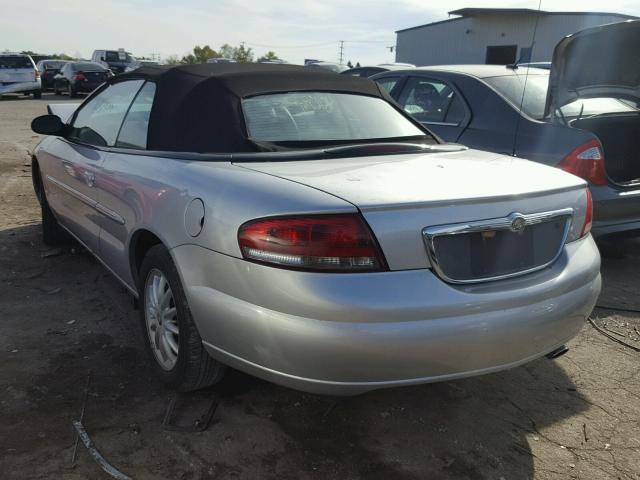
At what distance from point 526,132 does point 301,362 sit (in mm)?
3256

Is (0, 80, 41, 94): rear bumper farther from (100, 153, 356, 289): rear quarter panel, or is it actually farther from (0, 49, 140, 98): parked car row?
(100, 153, 356, 289): rear quarter panel

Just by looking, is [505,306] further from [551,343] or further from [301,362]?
[301,362]

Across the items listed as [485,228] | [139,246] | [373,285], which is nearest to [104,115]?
[139,246]

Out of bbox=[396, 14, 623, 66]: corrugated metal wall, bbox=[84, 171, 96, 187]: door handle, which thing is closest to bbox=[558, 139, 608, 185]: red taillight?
bbox=[84, 171, 96, 187]: door handle

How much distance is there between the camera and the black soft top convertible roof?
2.79 meters

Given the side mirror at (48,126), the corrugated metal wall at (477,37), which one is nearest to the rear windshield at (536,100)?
the side mirror at (48,126)

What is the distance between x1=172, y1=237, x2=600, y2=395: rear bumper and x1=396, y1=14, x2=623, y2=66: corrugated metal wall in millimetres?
27952

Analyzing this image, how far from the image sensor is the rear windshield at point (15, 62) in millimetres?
22688

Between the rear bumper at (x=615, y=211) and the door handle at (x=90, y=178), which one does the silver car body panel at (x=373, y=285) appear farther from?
the rear bumper at (x=615, y=211)

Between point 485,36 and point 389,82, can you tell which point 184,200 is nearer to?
point 389,82

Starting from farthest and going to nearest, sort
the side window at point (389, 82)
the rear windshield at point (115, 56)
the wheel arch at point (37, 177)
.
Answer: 1. the rear windshield at point (115, 56)
2. the side window at point (389, 82)
3. the wheel arch at point (37, 177)

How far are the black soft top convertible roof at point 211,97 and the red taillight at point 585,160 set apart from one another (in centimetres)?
177

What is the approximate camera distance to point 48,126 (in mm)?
4125

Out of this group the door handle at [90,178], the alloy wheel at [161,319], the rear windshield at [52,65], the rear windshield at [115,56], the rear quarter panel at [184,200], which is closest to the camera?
the rear quarter panel at [184,200]
